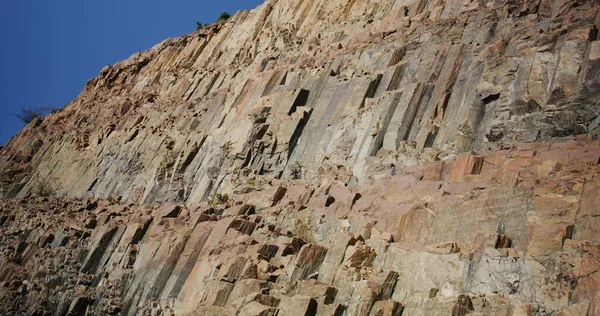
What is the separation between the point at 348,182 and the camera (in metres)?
28.5

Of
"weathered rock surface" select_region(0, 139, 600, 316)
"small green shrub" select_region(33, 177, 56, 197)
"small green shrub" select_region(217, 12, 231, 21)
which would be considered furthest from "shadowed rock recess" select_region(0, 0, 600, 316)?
"small green shrub" select_region(217, 12, 231, 21)

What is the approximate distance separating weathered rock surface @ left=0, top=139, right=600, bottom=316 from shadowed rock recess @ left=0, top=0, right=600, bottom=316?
0.22 ft

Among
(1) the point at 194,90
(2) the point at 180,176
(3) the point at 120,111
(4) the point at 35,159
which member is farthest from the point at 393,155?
(4) the point at 35,159

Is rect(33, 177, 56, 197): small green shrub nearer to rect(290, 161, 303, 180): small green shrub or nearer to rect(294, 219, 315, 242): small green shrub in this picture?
rect(290, 161, 303, 180): small green shrub

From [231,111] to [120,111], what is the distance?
630 inches

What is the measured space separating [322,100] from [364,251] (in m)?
16.5

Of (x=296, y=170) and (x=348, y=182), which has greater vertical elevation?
(x=296, y=170)

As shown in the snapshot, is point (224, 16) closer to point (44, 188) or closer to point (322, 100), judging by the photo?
point (44, 188)

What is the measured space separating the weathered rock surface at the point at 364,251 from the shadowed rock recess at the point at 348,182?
0.07m

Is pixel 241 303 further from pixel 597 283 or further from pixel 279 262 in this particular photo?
pixel 597 283

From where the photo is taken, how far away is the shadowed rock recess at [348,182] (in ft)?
60.1

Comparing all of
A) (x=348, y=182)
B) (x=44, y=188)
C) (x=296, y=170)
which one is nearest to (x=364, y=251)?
(x=348, y=182)

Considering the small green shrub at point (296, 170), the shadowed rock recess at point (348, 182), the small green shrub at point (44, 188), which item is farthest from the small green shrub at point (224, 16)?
the small green shrub at point (296, 170)

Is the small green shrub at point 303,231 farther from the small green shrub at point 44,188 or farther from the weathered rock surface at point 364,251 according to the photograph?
the small green shrub at point 44,188
